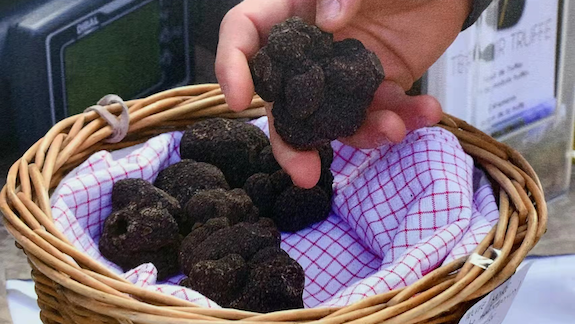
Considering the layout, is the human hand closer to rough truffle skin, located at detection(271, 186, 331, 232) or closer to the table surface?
rough truffle skin, located at detection(271, 186, 331, 232)

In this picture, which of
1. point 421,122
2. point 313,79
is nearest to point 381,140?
point 421,122

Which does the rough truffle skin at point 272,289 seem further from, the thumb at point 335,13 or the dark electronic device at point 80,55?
the dark electronic device at point 80,55

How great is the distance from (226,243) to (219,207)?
0.06 metres

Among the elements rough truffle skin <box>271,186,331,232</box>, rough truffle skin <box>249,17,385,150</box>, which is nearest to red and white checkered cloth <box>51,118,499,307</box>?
rough truffle skin <box>271,186,331,232</box>

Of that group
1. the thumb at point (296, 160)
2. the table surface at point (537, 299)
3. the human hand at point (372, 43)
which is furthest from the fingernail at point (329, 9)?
the table surface at point (537, 299)

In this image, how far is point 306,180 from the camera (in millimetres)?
689

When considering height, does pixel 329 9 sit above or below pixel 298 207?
above

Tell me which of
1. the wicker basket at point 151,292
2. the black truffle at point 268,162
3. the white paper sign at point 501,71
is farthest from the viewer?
the white paper sign at point 501,71

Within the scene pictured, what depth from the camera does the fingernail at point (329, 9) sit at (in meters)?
0.62

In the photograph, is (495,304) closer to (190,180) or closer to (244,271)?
(244,271)

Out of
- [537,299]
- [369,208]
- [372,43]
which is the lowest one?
[537,299]

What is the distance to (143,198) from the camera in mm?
721

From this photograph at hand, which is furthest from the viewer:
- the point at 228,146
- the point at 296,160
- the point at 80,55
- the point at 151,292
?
the point at 80,55

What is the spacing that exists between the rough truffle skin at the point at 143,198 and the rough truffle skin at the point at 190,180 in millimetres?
20
